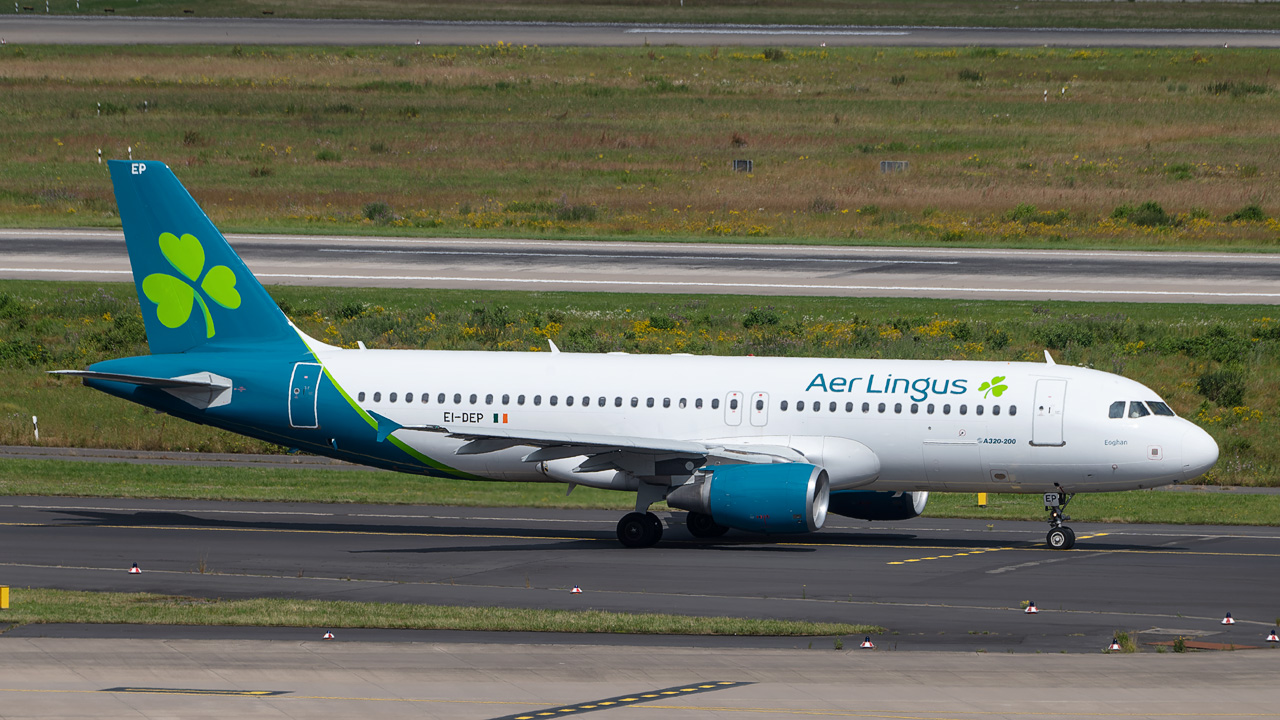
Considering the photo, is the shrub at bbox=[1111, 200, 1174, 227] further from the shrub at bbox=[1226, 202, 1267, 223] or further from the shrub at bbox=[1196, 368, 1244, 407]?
the shrub at bbox=[1196, 368, 1244, 407]

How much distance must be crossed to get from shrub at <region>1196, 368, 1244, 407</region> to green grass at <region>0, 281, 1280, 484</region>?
0.15 feet

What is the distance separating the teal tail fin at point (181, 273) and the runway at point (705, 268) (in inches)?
962

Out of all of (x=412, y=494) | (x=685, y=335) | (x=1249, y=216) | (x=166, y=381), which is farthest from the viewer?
(x=1249, y=216)

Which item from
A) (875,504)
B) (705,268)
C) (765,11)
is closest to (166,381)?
(875,504)

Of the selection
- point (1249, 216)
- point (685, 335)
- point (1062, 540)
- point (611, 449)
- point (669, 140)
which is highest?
point (669, 140)

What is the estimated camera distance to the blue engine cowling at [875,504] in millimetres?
35531

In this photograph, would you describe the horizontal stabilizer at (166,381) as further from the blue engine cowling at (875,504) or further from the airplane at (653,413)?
the blue engine cowling at (875,504)

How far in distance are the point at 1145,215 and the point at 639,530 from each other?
5090 centimetres

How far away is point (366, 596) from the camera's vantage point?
28.4 m

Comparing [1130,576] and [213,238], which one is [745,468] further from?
[213,238]

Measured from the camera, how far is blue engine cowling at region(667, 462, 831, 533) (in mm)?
31703

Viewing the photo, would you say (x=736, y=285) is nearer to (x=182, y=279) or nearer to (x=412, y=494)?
(x=412, y=494)

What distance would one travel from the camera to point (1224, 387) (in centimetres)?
5019

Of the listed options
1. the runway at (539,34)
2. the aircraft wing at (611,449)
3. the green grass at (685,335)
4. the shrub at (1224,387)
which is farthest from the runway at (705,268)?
the runway at (539,34)
